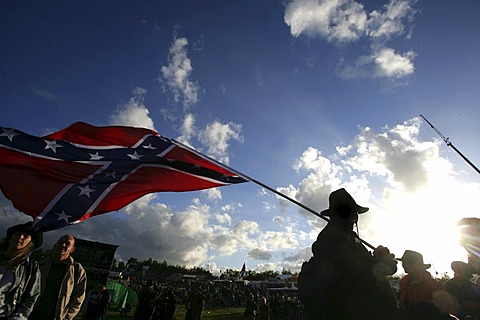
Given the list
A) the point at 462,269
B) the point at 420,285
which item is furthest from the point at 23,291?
the point at 462,269

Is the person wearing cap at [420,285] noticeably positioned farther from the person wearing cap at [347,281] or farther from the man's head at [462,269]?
the man's head at [462,269]

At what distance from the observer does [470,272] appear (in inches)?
157

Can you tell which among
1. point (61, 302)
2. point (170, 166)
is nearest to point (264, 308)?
point (170, 166)

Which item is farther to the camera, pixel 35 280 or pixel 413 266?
pixel 35 280

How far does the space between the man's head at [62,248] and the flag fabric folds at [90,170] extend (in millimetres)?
→ 289

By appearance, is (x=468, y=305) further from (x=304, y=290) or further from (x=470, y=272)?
(x=304, y=290)

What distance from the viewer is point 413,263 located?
3.04 meters

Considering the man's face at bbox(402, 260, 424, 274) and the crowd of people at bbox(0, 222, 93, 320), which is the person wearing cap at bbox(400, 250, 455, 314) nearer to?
the man's face at bbox(402, 260, 424, 274)

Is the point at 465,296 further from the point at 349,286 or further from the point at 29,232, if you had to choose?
the point at 29,232

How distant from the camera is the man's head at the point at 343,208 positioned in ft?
10.2

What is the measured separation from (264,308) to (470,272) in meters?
12.1

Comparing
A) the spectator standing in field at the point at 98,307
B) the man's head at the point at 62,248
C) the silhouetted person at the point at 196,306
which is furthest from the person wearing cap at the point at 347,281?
the spectator standing in field at the point at 98,307

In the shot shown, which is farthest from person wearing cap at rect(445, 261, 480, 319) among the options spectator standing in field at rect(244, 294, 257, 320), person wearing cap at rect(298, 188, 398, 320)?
spectator standing in field at rect(244, 294, 257, 320)

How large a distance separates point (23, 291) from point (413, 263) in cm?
426
